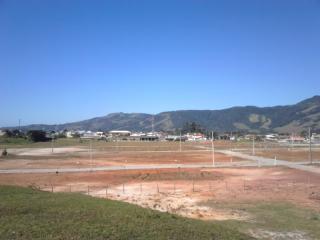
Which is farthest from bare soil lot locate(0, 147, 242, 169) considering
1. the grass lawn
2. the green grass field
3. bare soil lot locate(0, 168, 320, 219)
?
A: the green grass field

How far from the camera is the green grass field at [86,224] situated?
39.5 feet

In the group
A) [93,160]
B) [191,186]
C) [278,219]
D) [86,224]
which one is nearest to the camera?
[86,224]

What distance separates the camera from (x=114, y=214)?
1519 cm

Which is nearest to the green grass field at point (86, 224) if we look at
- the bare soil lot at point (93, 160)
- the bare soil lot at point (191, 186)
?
the bare soil lot at point (191, 186)

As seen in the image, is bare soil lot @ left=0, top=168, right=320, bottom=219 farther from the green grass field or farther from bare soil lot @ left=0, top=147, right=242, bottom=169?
bare soil lot @ left=0, top=147, right=242, bottom=169

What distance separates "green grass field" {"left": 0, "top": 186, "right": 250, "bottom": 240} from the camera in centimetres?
1205

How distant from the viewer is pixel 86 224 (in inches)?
517

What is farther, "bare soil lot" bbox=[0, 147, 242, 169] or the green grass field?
"bare soil lot" bbox=[0, 147, 242, 169]

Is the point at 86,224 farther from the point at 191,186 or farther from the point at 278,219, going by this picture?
the point at 191,186

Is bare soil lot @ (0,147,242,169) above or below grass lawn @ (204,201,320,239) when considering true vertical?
above

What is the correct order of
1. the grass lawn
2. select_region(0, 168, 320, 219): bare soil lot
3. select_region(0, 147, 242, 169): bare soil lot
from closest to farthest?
the grass lawn, select_region(0, 168, 320, 219): bare soil lot, select_region(0, 147, 242, 169): bare soil lot

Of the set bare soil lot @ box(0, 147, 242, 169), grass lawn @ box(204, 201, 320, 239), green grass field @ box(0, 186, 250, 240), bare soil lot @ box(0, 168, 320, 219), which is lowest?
bare soil lot @ box(0, 168, 320, 219)

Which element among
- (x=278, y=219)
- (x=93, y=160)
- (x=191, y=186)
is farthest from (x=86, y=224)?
(x=93, y=160)

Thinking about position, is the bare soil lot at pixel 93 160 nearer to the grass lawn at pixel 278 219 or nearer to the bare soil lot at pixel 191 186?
the bare soil lot at pixel 191 186
